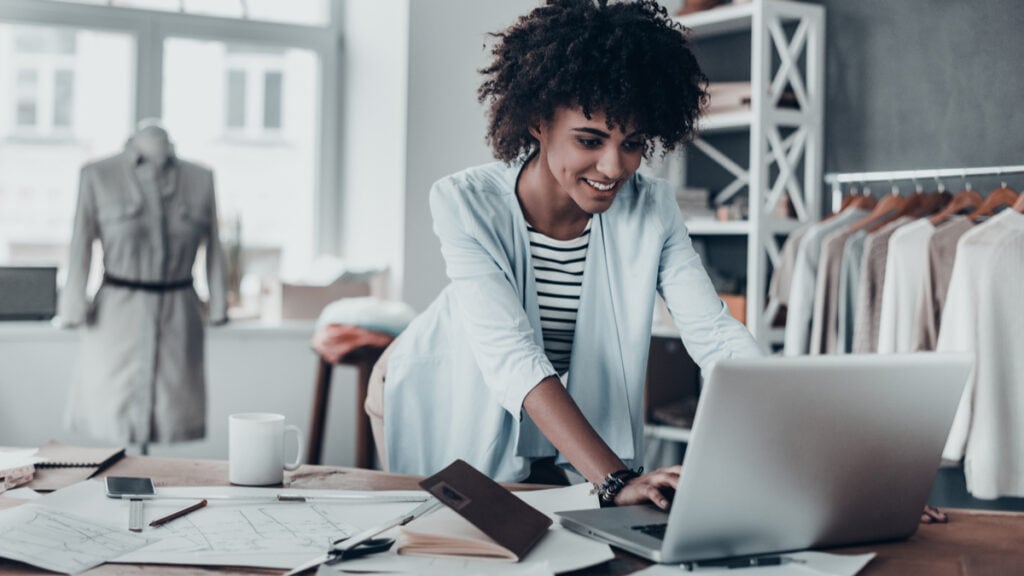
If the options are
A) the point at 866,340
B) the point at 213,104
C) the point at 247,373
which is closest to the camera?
the point at 866,340

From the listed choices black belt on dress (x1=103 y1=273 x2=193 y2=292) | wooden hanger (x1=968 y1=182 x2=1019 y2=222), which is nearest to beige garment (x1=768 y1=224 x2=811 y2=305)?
wooden hanger (x1=968 y1=182 x2=1019 y2=222)

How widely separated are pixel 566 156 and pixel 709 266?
2.70 meters

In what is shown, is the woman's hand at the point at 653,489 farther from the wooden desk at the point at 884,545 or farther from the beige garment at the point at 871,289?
the beige garment at the point at 871,289

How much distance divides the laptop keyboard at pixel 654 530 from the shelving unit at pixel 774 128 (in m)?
2.57

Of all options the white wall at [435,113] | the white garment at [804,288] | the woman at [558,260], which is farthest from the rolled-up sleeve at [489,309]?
the white wall at [435,113]

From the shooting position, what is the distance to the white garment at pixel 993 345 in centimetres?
280

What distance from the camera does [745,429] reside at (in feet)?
→ 3.60

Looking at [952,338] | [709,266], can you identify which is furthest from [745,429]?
[709,266]

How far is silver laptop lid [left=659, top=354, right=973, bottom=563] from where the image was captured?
1089 millimetres

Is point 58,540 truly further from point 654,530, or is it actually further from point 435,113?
point 435,113

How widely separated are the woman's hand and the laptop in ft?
0.23

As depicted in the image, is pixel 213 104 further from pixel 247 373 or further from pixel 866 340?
pixel 866 340

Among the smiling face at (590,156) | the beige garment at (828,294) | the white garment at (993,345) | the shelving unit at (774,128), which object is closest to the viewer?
the smiling face at (590,156)

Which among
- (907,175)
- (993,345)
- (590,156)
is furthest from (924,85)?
(590,156)
